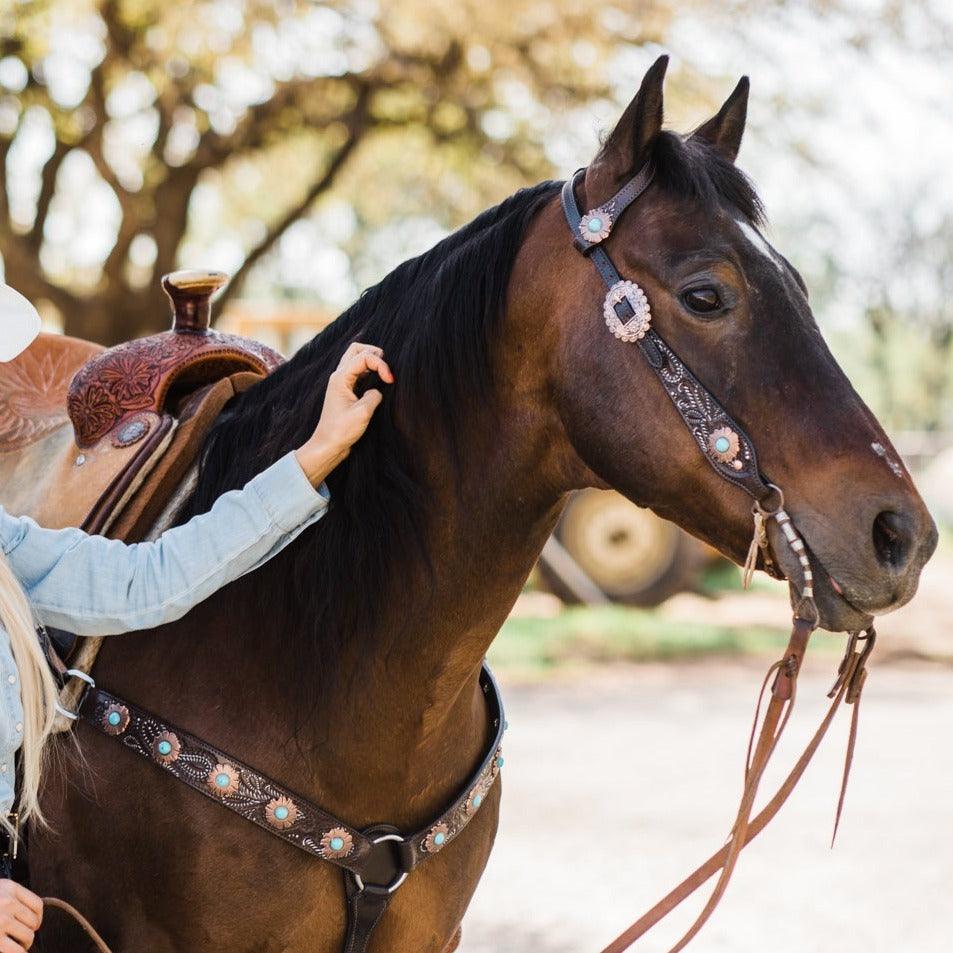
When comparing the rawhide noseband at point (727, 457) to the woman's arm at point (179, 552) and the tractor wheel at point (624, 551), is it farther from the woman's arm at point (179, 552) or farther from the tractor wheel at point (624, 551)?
the tractor wheel at point (624, 551)

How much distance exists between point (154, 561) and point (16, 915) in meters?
0.51

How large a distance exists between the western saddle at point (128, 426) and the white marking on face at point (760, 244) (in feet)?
3.28

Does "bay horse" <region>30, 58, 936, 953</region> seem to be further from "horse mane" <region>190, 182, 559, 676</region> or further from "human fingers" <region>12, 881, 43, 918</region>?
"human fingers" <region>12, 881, 43, 918</region>

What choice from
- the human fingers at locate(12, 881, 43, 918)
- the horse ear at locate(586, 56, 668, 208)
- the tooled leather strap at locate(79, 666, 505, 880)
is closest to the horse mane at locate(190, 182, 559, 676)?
the horse ear at locate(586, 56, 668, 208)

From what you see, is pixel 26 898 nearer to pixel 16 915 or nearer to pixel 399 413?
pixel 16 915

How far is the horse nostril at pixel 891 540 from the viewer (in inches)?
58.2

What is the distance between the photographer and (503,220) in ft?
5.90

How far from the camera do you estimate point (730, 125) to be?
6.30ft

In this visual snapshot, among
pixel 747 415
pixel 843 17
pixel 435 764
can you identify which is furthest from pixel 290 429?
pixel 843 17

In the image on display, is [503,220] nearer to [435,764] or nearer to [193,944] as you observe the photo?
[435,764]

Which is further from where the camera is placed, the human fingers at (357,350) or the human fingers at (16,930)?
the human fingers at (357,350)

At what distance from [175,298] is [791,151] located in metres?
8.12

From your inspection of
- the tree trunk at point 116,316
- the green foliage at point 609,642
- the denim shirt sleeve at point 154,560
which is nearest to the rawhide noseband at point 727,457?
the denim shirt sleeve at point 154,560

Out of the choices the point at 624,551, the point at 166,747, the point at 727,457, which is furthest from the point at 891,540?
the point at 624,551
